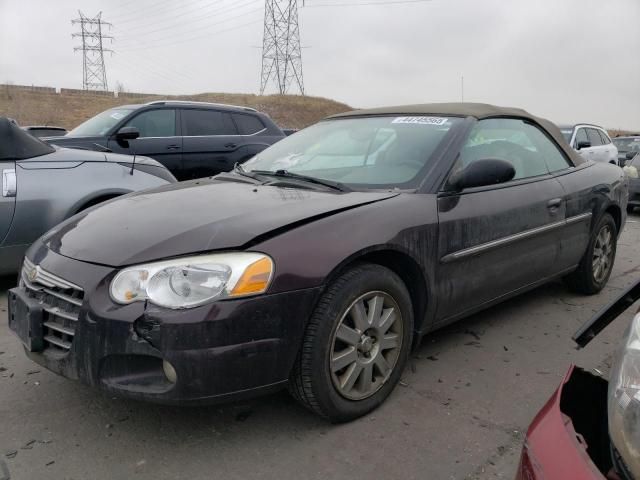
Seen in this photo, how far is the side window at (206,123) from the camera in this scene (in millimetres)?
7766

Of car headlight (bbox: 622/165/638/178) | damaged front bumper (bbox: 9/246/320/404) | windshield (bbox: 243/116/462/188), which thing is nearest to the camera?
damaged front bumper (bbox: 9/246/320/404)

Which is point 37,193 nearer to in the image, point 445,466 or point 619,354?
point 445,466

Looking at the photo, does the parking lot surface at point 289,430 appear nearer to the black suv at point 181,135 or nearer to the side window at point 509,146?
the side window at point 509,146

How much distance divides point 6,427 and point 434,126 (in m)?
2.76

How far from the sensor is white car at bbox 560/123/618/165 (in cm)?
1170

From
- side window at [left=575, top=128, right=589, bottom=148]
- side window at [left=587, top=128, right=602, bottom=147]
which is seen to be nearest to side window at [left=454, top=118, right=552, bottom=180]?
side window at [left=575, top=128, right=589, bottom=148]

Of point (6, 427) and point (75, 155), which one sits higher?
point (75, 155)

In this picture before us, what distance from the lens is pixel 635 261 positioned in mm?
6105

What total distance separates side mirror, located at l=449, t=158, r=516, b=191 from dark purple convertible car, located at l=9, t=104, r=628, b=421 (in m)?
0.01

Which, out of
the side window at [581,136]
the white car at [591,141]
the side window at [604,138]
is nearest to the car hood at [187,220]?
the white car at [591,141]

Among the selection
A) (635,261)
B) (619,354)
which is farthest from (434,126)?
(635,261)

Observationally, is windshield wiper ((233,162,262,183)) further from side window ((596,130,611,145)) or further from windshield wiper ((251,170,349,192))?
side window ((596,130,611,145))

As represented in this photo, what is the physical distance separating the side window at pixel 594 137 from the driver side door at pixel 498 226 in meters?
9.65

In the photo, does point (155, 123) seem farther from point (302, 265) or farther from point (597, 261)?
point (302, 265)
